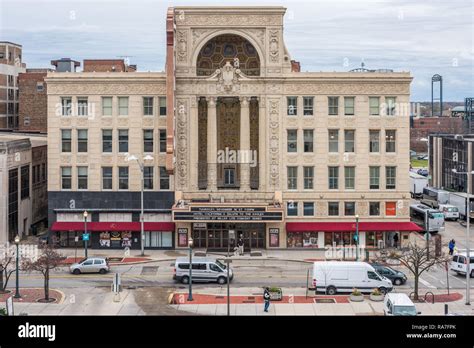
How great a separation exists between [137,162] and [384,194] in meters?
19.7

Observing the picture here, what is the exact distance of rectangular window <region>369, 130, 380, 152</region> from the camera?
57.3 metres

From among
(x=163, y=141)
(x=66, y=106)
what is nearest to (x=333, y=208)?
(x=163, y=141)

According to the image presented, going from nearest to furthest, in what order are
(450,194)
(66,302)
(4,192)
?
(66,302)
(4,192)
(450,194)

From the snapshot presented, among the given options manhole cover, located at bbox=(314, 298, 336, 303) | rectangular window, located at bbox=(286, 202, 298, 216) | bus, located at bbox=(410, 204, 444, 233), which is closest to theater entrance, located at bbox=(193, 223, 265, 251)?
rectangular window, located at bbox=(286, 202, 298, 216)

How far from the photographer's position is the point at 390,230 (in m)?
57.0

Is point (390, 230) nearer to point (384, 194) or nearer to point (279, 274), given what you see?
point (384, 194)

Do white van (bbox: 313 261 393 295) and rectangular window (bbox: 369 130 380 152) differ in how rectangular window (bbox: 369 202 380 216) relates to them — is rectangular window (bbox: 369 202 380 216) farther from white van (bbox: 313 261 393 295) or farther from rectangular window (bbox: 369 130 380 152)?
white van (bbox: 313 261 393 295)

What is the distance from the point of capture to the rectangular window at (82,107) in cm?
5712

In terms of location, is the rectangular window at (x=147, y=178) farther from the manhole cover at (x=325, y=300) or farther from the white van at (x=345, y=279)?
the manhole cover at (x=325, y=300)

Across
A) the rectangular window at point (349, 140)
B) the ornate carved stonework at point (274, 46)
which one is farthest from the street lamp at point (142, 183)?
the rectangular window at point (349, 140)

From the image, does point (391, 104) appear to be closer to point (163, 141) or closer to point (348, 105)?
point (348, 105)
